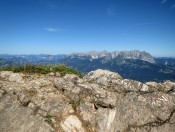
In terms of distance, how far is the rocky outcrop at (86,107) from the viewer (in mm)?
17828

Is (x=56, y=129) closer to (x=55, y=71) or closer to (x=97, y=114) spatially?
(x=97, y=114)

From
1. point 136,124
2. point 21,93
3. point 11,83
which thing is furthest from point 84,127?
point 11,83

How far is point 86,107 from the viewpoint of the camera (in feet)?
64.8

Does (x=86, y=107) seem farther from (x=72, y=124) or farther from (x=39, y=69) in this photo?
(x=39, y=69)

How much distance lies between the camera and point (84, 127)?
18.2 m

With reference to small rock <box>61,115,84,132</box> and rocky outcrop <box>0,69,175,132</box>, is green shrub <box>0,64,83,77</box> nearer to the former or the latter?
rocky outcrop <box>0,69,175,132</box>

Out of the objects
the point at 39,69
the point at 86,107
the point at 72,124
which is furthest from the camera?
the point at 39,69

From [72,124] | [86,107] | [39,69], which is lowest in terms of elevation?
[72,124]

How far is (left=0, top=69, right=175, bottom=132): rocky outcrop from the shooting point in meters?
17.8

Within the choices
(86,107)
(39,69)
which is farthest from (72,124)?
(39,69)

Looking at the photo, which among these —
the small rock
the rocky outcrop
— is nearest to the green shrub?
the rocky outcrop

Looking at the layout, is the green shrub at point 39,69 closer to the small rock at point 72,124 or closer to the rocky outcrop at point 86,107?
the rocky outcrop at point 86,107

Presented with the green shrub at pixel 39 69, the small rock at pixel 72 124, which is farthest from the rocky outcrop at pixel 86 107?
the green shrub at pixel 39 69

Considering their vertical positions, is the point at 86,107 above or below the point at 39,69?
below
